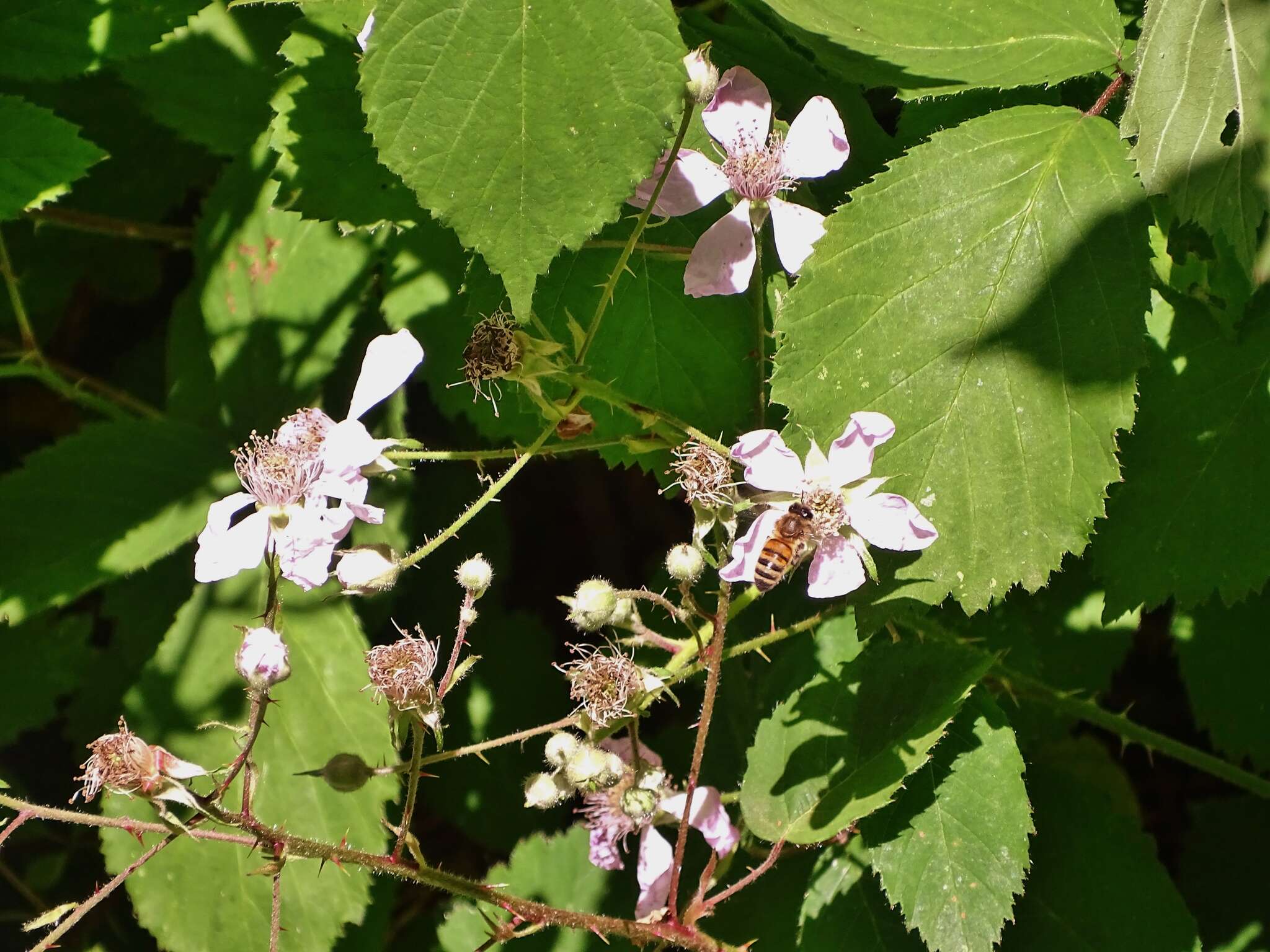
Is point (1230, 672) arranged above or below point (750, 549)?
below

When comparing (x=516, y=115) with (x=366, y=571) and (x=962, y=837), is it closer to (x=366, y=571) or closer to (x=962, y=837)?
(x=366, y=571)

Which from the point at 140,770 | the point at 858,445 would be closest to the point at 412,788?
the point at 140,770

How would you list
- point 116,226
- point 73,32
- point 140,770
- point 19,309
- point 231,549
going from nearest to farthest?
point 140,770 < point 231,549 < point 73,32 < point 19,309 < point 116,226

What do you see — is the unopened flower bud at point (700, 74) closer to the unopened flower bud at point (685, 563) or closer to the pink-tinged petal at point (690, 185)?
the pink-tinged petal at point (690, 185)

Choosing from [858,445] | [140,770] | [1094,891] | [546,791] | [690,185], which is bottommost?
[1094,891]

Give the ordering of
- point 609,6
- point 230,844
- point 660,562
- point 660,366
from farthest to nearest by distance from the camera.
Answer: point 660,562, point 230,844, point 660,366, point 609,6

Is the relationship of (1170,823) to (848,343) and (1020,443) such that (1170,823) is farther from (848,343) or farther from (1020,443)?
(848,343)

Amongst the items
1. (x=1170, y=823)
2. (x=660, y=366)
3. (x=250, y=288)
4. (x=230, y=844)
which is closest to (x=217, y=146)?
(x=250, y=288)

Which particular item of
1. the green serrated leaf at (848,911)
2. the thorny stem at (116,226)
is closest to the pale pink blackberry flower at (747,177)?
the green serrated leaf at (848,911)
